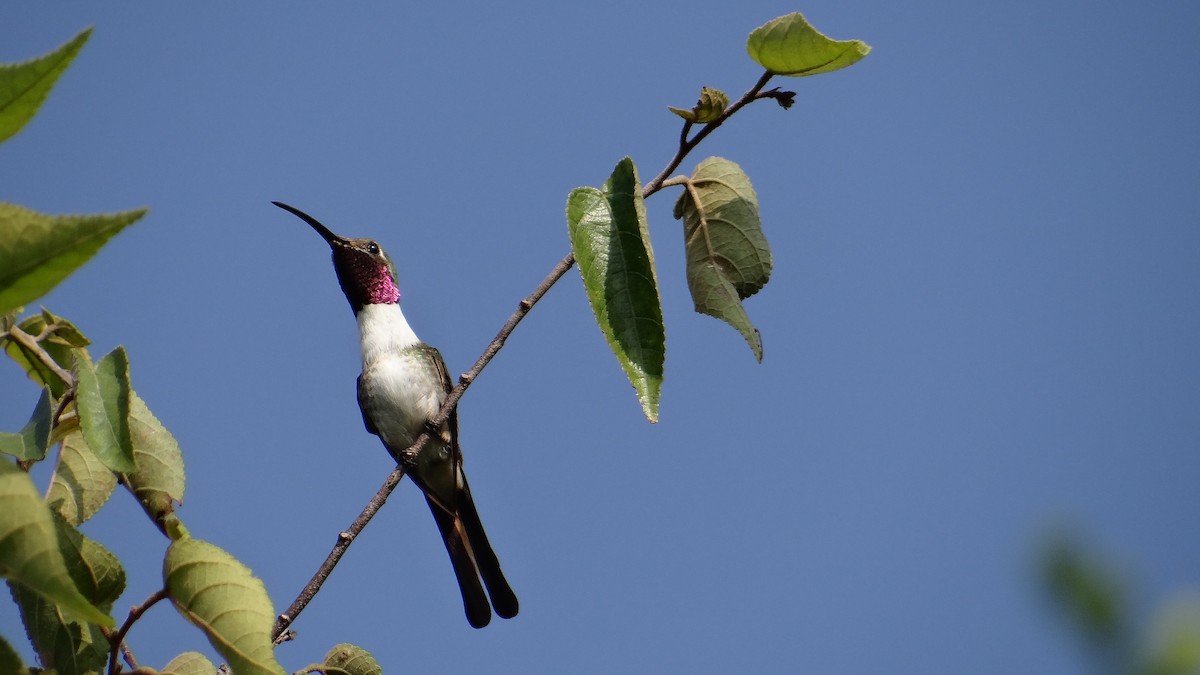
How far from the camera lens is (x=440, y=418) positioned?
336 centimetres

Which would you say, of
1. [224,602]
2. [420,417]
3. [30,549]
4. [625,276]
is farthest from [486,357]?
[420,417]

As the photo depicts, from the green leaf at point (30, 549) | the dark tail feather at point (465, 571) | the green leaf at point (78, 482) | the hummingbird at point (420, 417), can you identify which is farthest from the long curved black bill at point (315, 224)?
the green leaf at point (30, 549)

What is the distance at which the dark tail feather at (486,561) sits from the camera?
5.87m

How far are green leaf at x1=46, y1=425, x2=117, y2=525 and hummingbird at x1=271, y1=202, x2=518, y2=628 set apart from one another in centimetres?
284

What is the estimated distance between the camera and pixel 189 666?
2592mm

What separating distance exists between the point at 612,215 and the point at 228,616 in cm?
134

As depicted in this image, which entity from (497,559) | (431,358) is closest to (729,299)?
(497,559)

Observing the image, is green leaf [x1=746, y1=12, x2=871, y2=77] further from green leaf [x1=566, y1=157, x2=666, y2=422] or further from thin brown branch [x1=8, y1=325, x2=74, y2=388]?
thin brown branch [x1=8, y1=325, x2=74, y2=388]

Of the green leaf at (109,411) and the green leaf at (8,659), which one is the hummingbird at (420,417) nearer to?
the green leaf at (109,411)

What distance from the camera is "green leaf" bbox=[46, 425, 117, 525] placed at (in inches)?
118

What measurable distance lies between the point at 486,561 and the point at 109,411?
377cm

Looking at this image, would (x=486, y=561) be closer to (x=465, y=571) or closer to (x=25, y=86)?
(x=465, y=571)

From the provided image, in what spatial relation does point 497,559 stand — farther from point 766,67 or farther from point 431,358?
point 766,67

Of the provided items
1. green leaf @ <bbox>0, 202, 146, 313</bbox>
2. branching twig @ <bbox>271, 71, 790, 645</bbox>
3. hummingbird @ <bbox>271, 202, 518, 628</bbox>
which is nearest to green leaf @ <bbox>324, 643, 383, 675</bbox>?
branching twig @ <bbox>271, 71, 790, 645</bbox>
